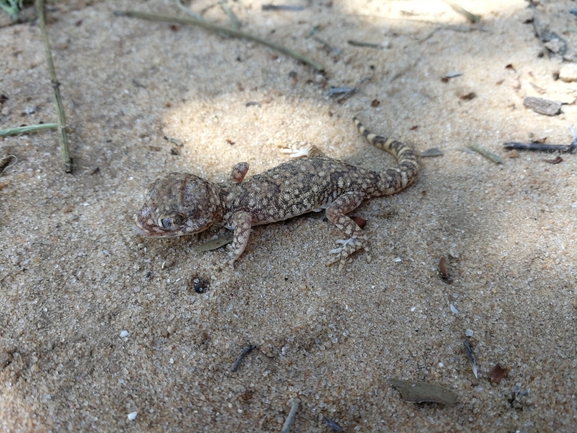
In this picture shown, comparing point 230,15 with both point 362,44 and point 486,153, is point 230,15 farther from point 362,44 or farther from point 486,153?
point 486,153

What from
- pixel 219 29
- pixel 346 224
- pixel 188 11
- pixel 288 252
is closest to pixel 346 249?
pixel 346 224

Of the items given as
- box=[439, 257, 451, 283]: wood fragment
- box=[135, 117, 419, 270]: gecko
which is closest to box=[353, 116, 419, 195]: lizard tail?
box=[135, 117, 419, 270]: gecko

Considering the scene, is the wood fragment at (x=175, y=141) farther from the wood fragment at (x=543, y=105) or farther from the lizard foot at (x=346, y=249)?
the wood fragment at (x=543, y=105)

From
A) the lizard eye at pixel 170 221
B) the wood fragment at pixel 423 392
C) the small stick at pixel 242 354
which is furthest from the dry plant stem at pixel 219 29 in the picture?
the wood fragment at pixel 423 392

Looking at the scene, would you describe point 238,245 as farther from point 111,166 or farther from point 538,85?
point 538,85

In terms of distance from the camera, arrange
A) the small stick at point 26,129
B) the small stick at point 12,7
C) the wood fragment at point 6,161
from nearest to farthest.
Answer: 1. the wood fragment at point 6,161
2. the small stick at point 26,129
3. the small stick at point 12,7

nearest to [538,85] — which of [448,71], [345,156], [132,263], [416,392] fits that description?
[448,71]
